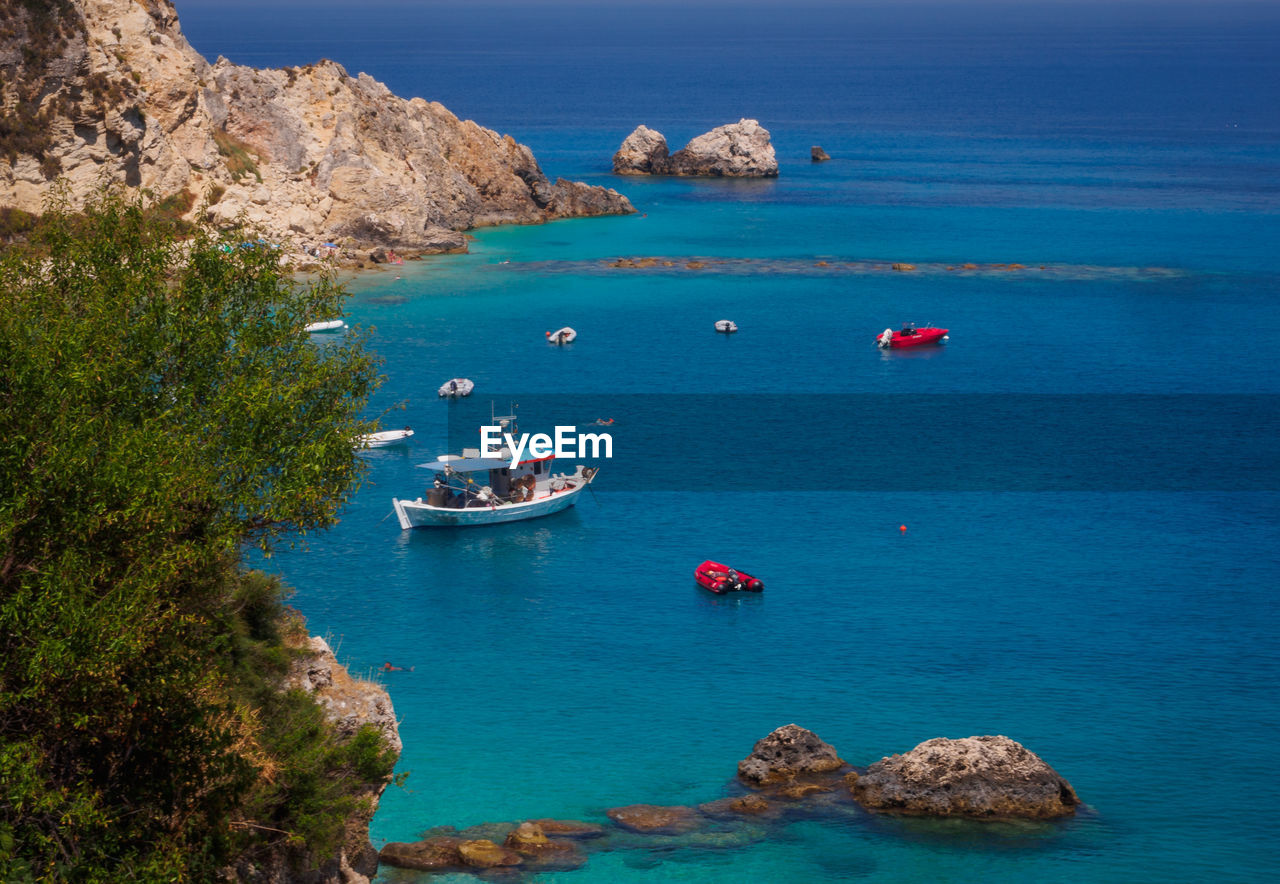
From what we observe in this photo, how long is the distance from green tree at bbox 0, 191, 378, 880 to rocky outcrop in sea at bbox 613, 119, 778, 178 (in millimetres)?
153549

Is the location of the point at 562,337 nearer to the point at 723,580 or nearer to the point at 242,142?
the point at 242,142

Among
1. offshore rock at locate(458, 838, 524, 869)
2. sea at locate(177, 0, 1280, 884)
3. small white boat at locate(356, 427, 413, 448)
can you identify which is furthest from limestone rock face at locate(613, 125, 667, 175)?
offshore rock at locate(458, 838, 524, 869)

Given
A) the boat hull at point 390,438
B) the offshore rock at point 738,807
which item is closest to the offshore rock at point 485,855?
the offshore rock at point 738,807

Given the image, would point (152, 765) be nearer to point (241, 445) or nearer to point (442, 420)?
point (241, 445)

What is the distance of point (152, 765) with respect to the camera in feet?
63.4

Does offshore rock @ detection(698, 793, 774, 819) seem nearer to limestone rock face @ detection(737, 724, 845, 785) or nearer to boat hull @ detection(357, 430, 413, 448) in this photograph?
limestone rock face @ detection(737, 724, 845, 785)

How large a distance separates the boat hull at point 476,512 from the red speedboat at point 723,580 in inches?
414

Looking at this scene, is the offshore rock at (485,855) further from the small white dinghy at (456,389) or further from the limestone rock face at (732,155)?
the limestone rock face at (732,155)

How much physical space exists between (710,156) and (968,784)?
149821mm

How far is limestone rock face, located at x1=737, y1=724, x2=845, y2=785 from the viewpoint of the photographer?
37656 mm

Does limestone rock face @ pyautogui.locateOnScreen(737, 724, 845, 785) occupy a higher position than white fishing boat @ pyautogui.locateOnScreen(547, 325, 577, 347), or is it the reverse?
white fishing boat @ pyautogui.locateOnScreen(547, 325, 577, 347)

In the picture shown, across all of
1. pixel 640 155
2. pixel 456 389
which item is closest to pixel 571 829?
pixel 456 389

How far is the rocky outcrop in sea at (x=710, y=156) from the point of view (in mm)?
175750

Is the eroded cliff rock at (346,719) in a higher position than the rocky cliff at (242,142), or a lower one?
lower
